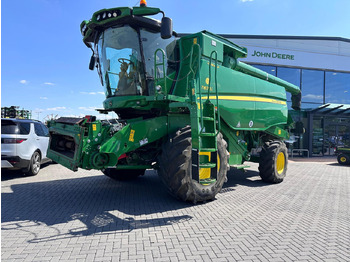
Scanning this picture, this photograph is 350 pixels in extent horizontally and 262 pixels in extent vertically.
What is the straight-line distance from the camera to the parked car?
7113mm

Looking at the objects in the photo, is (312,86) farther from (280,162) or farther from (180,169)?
(180,169)

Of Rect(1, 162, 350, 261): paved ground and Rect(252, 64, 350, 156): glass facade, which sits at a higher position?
Rect(252, 64, 350, 156): glass facade

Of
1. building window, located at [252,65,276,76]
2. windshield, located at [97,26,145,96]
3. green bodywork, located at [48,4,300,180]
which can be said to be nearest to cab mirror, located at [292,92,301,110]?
green bodywork, located at [48,4,300,180]

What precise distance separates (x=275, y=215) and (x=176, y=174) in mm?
1926

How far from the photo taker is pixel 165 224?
405cm

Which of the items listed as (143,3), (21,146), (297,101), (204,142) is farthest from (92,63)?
(297,101)

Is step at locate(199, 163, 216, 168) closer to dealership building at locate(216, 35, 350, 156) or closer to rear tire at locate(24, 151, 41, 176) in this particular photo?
rear tire at locate(24, 151, 41, 176)

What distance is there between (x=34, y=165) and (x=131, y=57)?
503 cm

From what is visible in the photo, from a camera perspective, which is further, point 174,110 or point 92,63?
point 92,63

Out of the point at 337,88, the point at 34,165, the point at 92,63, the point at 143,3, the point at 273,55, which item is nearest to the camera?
the point at 143,3

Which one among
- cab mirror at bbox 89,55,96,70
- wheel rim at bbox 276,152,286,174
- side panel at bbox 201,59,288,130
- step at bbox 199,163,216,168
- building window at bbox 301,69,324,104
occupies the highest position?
building window at bbox 301,69,324,104

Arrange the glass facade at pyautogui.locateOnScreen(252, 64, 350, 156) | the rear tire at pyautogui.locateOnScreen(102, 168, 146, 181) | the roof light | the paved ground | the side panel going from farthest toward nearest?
the glass facade at pyautogui.locateOnScreen(252, 64, 350, 156)
the rear tire at pyautogui.locateOnScreen(102, 168, 146, 181)
the side panel
the roof light
the paved ground

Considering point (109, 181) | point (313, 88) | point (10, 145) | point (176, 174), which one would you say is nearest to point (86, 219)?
point (176, 174)

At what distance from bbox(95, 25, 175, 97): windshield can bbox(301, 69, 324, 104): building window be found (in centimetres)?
1505
